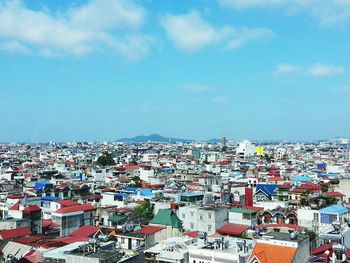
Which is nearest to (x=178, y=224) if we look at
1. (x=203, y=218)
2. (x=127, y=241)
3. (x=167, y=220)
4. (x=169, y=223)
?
(x=169, y=223)

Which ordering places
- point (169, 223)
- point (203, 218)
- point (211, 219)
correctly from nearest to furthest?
point (169, 223)
point (211, 219)
point (203, 218)

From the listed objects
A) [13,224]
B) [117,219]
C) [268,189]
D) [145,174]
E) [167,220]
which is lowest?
[117,219]

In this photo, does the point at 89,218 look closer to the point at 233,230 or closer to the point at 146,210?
the point at 146,210

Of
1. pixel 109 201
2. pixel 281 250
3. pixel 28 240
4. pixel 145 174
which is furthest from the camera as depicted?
pixel 145 174

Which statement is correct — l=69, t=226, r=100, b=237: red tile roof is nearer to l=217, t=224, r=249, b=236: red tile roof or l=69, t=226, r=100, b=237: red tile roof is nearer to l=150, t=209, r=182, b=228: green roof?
l=150, t=209, r=182, b=228: green roof

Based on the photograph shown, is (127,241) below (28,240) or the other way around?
below

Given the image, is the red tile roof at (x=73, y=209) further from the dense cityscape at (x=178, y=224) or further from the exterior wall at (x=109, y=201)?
the exterior wall at (x=109, y=201)

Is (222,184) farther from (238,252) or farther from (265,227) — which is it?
(238,252)
